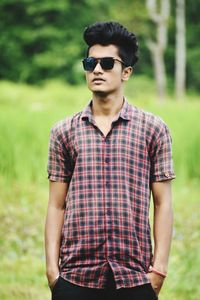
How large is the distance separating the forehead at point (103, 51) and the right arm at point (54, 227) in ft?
1.33

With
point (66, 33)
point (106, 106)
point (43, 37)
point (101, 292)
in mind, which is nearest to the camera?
point (101, 292)

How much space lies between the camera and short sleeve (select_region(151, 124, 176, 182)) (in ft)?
7.41

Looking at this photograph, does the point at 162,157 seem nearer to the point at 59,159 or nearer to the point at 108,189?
the point at 108,189

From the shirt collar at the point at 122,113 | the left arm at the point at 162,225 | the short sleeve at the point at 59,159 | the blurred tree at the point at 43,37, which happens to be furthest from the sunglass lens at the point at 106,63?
the blurred tree at the point at 43,37

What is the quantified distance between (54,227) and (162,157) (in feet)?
1.27

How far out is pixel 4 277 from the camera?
14.2ft

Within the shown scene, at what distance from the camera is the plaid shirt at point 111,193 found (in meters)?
2.18

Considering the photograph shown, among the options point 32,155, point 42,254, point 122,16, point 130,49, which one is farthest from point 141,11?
point 130,49

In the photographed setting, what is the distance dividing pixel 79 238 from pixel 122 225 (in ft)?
0.43

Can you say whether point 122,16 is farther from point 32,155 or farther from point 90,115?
point 90,115

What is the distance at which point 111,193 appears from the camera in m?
2.20

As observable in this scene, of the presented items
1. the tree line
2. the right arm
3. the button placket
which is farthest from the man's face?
the tree line

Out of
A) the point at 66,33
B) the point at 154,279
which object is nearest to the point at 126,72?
the point at 154,279

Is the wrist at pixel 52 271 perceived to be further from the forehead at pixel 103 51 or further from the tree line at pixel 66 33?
the tree line at pixel 66 33
